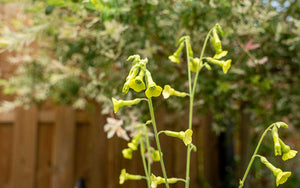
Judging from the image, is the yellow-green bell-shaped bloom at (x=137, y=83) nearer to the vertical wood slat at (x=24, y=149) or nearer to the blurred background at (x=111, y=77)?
the blurred background at (x=111, y=77)

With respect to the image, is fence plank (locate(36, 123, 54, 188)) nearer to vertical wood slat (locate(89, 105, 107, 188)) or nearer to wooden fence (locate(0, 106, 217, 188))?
wooden fence (locate(0, 106, 217, 188))

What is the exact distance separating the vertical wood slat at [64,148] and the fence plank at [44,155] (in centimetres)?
4

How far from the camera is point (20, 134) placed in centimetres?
205

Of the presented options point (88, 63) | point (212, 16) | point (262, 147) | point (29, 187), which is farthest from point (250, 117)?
point (29, 187)

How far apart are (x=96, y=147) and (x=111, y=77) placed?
3.15 ft

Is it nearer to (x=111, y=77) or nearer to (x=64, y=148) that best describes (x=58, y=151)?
(x=64, y=148)

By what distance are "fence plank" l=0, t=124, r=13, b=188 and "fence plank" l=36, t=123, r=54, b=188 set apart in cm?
17

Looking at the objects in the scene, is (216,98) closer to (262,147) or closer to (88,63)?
(88,63)

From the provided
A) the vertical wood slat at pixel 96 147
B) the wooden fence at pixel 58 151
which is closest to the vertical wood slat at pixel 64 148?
the wooden fence at pixel 58 151

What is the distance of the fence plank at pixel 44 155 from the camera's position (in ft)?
6.89

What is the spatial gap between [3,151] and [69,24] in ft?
3.42

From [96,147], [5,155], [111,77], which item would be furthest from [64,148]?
[111,77]

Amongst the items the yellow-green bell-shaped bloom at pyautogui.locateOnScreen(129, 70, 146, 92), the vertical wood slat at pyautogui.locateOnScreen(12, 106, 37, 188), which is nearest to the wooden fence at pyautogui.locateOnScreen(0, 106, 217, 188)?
the vertical wood slat at pyautogui.locateOnScreen(12, 106, 37, 188)

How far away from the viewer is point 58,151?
213 centimetres
